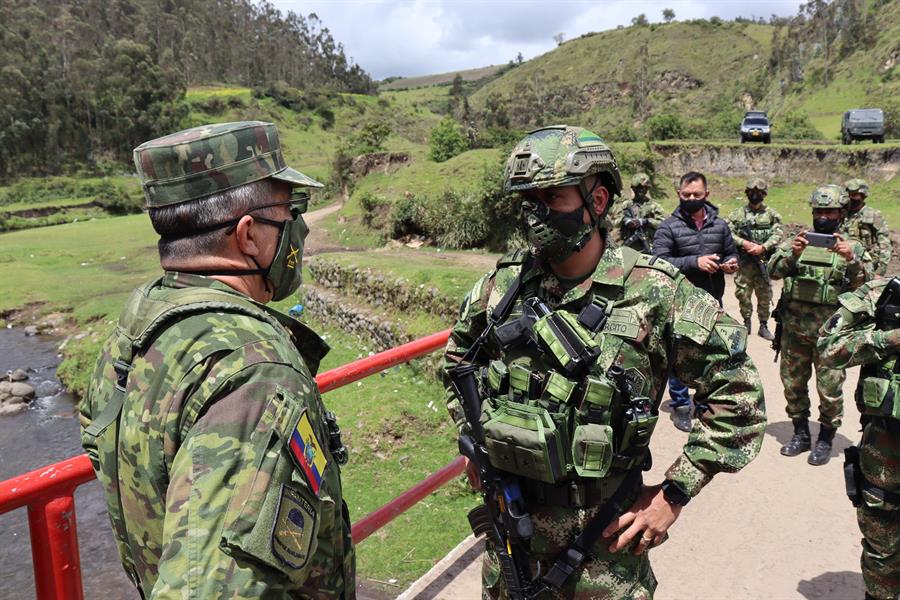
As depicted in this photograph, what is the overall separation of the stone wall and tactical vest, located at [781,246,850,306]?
451 cm

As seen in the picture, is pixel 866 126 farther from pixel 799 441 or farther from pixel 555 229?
pixel 555 229

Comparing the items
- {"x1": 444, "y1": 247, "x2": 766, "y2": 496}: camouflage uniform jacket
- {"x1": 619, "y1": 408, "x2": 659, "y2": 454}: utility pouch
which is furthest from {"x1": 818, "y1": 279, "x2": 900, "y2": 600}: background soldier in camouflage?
{"x1": 619, "y1": 408, "x2": 659, "y2": 454}: utility pouch

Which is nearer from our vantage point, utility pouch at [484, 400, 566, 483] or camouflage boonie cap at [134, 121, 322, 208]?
camouflage boonie cap at [134, 121, 322, 208]

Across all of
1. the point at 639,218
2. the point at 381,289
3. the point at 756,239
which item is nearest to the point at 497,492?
the point at 639,218

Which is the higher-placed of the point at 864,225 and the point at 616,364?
the point at 616,364

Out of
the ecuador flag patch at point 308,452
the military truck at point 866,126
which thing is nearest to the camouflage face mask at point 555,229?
the ecuador flag patch at point 308,452

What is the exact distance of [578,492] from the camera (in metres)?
2.10

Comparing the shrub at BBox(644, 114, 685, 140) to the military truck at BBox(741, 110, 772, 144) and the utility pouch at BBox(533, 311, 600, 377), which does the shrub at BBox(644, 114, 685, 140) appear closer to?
the military truck at BBox(741, 110, 772, 144)

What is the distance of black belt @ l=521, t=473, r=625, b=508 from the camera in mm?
2107

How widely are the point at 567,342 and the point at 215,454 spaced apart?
1243 millimetres

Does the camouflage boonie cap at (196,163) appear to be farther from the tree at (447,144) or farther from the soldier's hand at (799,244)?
the tree at (447,144)

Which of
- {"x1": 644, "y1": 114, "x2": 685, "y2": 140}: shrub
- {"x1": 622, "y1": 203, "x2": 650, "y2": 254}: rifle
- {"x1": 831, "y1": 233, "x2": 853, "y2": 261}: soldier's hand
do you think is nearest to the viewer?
{"x1": 831, "y1": 233, "x2": 853, "y2": 261}: soldier's hand

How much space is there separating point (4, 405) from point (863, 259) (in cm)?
1464

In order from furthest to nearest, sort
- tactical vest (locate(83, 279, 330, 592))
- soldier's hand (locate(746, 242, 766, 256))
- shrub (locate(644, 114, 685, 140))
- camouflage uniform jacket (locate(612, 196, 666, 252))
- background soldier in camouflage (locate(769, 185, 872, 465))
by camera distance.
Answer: shrub (locate(644, 114, 685, 140))
camouflage uniform jacket (locate(612, 196, 666, 252))
soldier's hand (locate(746, 242, 766, 256))
background soldier in camouflage (locate(769, 185, 872, 465))
tactical vest (locate(83, 279, 330, 592))
